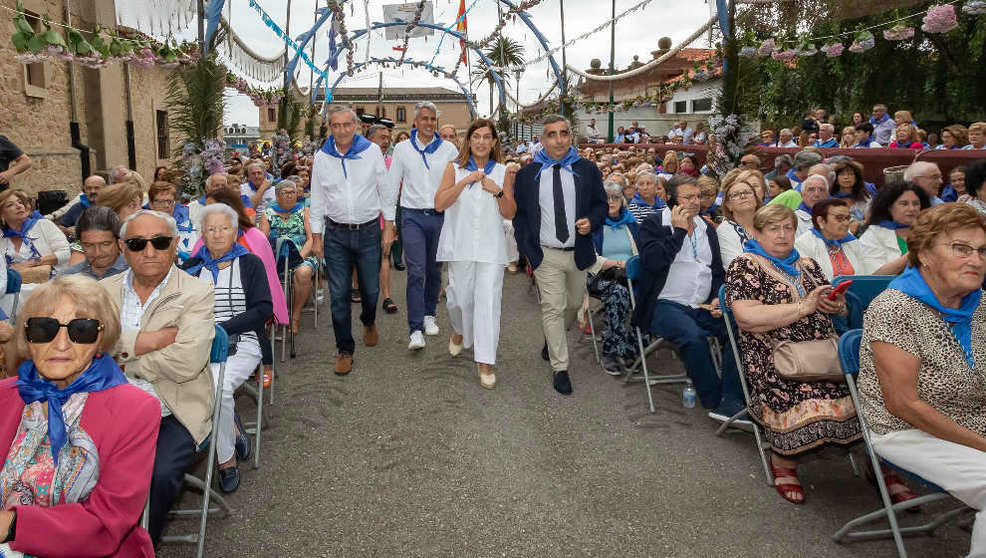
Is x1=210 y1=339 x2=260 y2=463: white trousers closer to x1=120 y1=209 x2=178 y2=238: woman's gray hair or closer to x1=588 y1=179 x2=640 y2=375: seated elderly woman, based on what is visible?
x1=120 y1=209 x2=178 y2=238: woman's gray hair

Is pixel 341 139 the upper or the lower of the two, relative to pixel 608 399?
upper

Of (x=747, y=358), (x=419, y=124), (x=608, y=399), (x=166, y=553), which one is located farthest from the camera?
(x=419, y=124)

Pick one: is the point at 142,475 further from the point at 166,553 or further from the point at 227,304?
the point at 227,304

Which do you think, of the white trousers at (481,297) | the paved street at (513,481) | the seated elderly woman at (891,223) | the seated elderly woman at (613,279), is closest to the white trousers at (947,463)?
the paved street at (513,481)

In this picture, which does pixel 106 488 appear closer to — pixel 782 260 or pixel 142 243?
pixel 142 243

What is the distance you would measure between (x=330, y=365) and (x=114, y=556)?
380 cm

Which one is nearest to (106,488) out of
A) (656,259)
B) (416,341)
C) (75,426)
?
(75,426)

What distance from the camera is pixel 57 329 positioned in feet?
7.43

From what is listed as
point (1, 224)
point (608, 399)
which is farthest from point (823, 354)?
point (1, 224)

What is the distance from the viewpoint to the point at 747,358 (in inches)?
164

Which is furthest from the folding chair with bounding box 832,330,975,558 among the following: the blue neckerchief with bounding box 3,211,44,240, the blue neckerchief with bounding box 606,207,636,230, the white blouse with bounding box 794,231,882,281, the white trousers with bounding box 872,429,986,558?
the blue neckerchief with bounding box 3,211,44,240

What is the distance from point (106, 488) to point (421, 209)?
484cm

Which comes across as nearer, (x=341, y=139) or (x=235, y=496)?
(x=235, y=496)

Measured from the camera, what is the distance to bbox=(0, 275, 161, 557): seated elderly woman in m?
2.23
